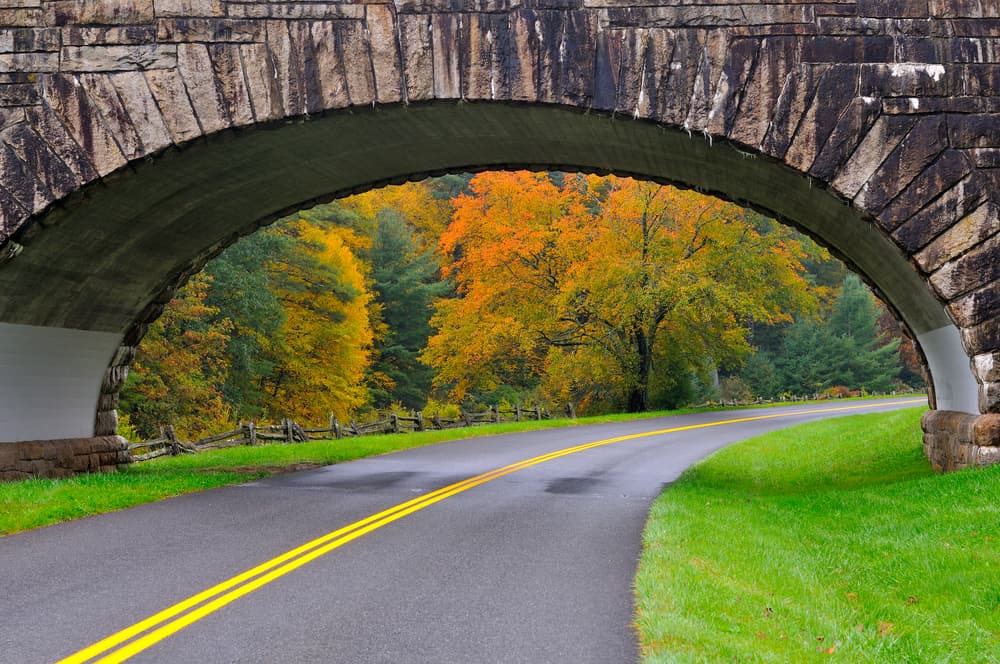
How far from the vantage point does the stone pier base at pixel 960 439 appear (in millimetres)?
9953

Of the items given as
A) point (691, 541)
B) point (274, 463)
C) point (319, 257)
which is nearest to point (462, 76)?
point (691, 541)

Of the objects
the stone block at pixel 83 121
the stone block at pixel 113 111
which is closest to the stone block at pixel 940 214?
the stone block at pixel 113 111

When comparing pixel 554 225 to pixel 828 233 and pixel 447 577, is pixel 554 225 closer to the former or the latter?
pixel 828 233

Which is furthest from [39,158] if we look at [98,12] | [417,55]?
[417,55]

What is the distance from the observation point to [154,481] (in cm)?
1288

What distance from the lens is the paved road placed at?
16.9 feet

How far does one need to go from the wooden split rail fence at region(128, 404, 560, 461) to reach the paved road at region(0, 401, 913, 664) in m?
8.21

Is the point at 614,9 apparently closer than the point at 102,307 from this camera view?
Yes

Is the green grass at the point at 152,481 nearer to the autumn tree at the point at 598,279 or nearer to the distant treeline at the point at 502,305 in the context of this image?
the distant treeline at the point at 502,305

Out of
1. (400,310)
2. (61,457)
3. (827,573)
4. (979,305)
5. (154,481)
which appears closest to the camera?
(827,573)

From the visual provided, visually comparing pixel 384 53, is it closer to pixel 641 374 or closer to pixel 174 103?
pixel 174 103

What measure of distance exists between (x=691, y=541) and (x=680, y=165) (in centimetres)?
590

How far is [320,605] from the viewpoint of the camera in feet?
19.8

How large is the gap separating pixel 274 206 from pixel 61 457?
196 inches
